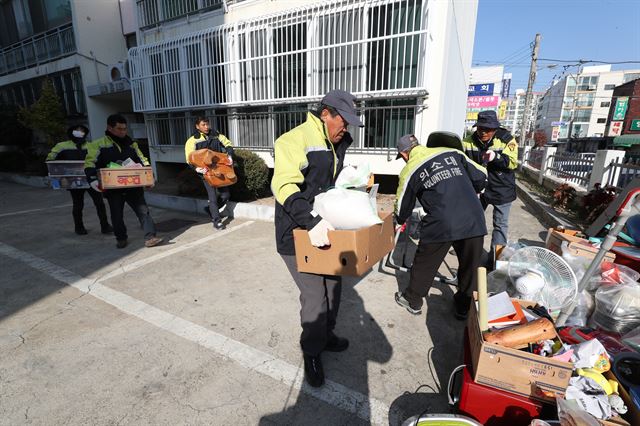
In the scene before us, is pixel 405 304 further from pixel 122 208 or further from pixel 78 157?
pixel 78 157

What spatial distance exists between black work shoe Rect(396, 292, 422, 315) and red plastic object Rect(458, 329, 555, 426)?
120cm

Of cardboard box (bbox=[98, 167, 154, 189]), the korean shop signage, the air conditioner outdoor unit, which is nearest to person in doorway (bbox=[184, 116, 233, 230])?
cardboard box (bbox=[98, 167, 154, 189])

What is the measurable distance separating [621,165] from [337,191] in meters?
6.51

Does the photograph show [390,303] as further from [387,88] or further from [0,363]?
[387,88]

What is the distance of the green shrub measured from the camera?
6.88 m

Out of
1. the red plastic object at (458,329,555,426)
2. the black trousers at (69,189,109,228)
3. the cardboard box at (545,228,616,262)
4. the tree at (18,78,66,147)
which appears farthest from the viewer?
the tree at (18,78,66,147)

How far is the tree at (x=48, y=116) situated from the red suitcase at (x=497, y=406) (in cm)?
1530

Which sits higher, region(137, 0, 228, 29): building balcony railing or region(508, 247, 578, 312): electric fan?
region(137, 0, 228, 29): building balcony railing

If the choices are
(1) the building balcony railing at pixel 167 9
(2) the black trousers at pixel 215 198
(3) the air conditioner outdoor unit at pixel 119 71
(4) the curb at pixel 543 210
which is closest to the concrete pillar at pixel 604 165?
(4) the curb at pixel 543 210

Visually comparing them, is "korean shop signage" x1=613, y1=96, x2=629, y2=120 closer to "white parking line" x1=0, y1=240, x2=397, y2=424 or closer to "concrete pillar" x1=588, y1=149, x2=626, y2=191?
"concrete pillar" x1=588, y1=149, x2=626, y2=191

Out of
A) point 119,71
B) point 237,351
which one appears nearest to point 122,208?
point 237,351

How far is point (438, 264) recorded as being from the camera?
2.87 m

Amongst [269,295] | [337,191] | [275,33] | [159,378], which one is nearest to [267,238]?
[269,295]

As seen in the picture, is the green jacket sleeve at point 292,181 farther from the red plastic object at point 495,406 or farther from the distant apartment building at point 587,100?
the distant apartment building at point 587,100
